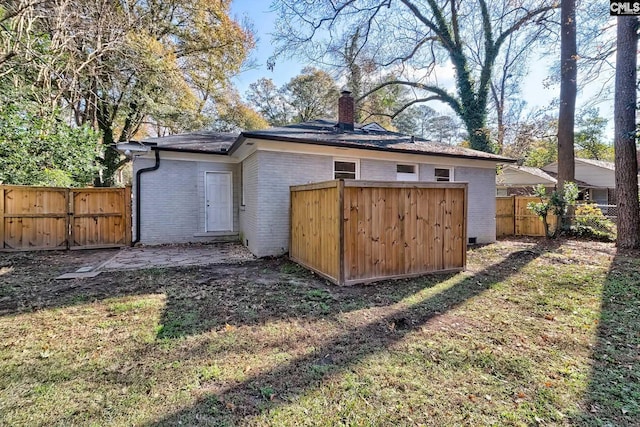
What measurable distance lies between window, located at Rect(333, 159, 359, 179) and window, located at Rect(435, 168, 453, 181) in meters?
2.85

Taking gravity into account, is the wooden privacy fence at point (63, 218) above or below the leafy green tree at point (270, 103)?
below

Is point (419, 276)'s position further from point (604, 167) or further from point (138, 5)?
point (604, 167)

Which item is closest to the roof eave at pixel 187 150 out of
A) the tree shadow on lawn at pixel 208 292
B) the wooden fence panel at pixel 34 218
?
the wooden fence panel at pixel 34 218

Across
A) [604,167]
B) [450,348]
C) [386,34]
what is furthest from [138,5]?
[604,167]

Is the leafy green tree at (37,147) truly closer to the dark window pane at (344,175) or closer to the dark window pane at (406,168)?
the dark window pane at (344,175)

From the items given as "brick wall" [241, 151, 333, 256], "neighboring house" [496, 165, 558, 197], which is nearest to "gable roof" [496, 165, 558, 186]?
"neighboring house" [496, 165, 558, 197]

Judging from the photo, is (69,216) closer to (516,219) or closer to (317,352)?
(317,352)

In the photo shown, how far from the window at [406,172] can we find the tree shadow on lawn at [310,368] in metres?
4.83

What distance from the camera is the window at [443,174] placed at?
30.6 feet

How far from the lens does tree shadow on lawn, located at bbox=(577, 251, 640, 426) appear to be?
81.6 inches

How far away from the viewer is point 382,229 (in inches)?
205

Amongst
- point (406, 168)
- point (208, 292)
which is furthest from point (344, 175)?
point (208, 292)

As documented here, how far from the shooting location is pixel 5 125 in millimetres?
7965

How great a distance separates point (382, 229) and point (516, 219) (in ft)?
30.8
